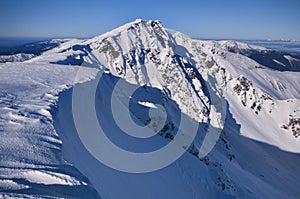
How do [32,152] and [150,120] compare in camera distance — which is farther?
[150,120]

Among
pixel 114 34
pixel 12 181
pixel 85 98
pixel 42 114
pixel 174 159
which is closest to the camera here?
pixel 12 181

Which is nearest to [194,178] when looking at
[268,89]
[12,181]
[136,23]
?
[12,181]

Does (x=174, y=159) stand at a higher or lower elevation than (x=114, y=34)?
lower

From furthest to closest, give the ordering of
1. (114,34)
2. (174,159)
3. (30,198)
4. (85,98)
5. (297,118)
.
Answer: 1. (297,118)
2. (114,34)
3. (174,159)
4. (85,98)
5. (30,198)

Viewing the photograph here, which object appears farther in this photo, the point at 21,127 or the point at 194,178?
the point at 194,178

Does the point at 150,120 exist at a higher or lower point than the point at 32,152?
lower

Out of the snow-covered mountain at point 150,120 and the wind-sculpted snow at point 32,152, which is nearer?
the wind-sculpted snow at point 32,152

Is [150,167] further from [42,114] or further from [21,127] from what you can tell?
[21,127]

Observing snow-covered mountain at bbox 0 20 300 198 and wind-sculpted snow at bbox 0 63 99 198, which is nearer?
wind-sculpted snow at bbox 0 63 99 198
